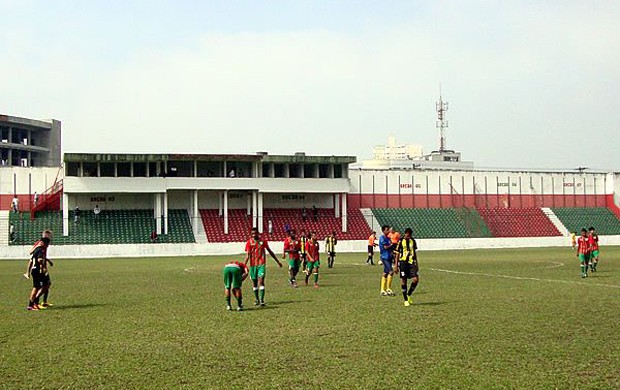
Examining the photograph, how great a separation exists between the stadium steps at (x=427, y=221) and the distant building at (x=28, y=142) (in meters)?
52.9

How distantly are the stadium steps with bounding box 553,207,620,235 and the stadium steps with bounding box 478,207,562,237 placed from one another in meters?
2.10

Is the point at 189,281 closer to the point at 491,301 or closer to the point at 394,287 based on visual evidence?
the point at 394,287

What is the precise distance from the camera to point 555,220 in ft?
278

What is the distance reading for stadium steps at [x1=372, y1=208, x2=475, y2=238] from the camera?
3007 inches

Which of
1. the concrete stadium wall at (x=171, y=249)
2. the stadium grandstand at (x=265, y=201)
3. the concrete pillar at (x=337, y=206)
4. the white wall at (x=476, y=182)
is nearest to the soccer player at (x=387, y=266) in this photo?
the concrete stadium wall at (x=171, y=249)

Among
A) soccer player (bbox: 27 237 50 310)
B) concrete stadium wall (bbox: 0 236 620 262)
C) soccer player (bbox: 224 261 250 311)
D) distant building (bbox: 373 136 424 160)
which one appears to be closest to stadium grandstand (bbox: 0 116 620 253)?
concrete stadium wall (bbox: 0 236 620 262)

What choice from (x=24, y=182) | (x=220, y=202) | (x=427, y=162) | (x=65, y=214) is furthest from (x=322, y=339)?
A: (x=427, y=162)

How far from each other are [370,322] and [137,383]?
7.15 meters

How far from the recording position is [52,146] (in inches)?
4675

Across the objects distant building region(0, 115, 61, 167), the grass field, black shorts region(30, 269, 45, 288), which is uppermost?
distant building region(0, 115, 61, 167)

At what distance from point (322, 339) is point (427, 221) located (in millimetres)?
65162

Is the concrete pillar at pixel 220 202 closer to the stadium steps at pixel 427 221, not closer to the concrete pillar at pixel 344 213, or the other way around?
the concrete pillar at pixel 344 213

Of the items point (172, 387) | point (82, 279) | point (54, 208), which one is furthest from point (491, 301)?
point (54, 208)

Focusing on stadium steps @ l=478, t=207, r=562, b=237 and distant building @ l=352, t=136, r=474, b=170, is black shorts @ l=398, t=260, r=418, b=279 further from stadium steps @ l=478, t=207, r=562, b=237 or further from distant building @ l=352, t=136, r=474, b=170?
distant building @ l=352, t=136, r=474, b=170
